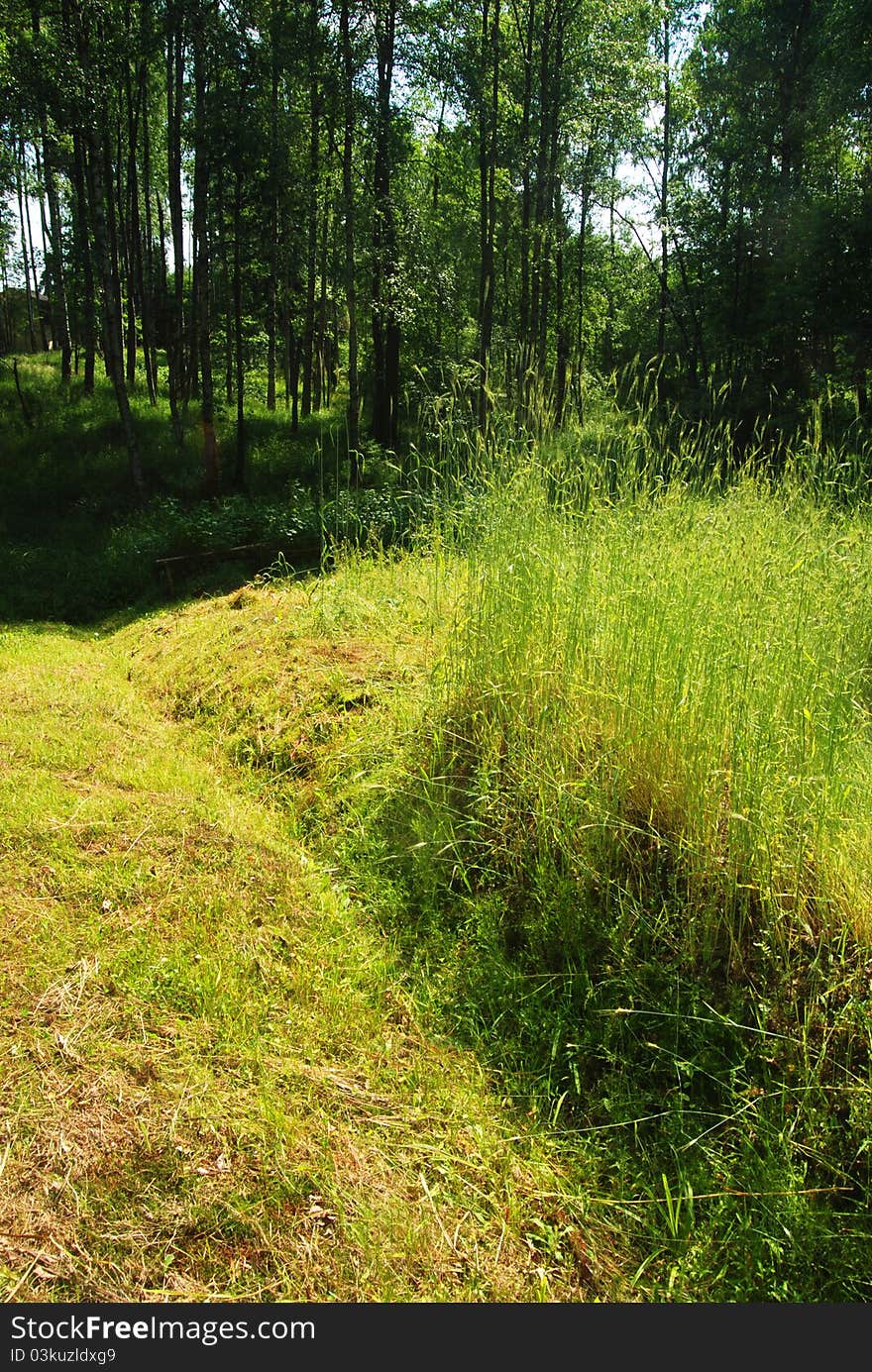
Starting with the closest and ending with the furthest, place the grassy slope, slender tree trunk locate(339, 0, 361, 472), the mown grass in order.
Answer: the grassy slope, the mown grass, slender tree trunk locate(339, 0, 361, 472)

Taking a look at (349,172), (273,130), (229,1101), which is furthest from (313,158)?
(229,1101)

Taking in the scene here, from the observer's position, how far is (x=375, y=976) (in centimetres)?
272

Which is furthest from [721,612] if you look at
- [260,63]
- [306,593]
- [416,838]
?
[260,63]

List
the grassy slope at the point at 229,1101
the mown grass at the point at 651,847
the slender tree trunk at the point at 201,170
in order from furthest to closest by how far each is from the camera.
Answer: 1. the slender tree trunk at the point at 201,170
2. the mown grass at the point at 651,847
3. the grassy slope at the point at 229,1101

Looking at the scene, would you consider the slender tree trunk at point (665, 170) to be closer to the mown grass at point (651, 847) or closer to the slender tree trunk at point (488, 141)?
the slender tree trunk at point (488, 141)

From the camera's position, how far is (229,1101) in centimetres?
215

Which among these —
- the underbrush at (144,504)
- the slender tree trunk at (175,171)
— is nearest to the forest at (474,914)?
the underbrush at (144,504)

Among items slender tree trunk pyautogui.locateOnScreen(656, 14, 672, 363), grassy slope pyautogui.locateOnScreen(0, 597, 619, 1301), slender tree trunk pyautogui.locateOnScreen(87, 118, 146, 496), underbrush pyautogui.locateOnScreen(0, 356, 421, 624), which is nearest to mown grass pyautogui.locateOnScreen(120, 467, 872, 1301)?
grassy slope pyautogui.locateOnScreen(0, 597, 619, 1301)

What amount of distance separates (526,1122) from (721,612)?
1998 millimetres

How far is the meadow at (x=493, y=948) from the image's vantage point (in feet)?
6.02

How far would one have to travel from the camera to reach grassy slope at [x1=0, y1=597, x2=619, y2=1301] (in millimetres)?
1769

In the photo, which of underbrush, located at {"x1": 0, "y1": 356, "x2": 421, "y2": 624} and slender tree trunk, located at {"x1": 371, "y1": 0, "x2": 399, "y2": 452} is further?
slender tree trunk, located at {"x1": 371, "y1": 0, "x2": 399, "y2": 452}

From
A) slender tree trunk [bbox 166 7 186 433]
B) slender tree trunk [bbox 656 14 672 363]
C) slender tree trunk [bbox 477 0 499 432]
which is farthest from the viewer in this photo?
slender tree trunk [bbox 656 14 672 363]

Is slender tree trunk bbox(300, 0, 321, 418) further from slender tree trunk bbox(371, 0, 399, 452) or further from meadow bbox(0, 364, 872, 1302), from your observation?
meadow bbox(0, 364, 872, 1302)
